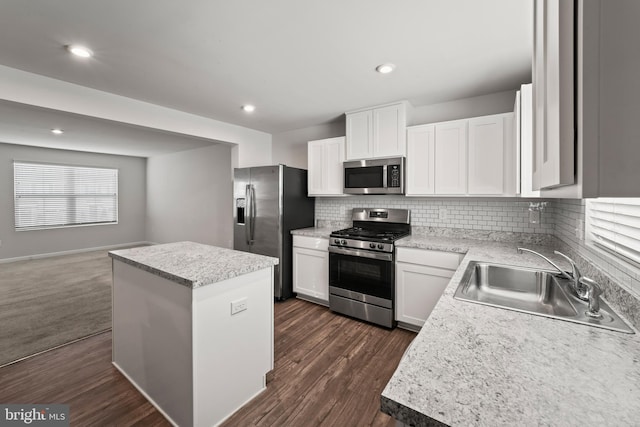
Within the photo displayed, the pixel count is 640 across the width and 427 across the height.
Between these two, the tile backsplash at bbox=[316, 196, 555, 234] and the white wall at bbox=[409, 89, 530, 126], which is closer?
the tile backsplash at bbox=[316, 196, 555, 234]

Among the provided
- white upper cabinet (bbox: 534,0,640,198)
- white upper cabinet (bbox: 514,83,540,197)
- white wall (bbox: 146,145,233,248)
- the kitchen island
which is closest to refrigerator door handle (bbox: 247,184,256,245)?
white wall (bbox: 146,145,233,248)

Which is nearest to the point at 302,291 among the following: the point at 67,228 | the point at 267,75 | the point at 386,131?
the point at 386,131

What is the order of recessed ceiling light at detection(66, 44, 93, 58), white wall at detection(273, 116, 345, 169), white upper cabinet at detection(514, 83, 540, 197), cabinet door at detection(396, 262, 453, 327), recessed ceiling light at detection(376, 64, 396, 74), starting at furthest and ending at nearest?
white wall at detection(273, 116, 345, 169)
cabinet door at detection(396, 262, 453, 327)
recessed ceiling light at detection(376, 64, 396, 74)
recessed ceiling light at detection(66, 44, 93, 58)
white upper cabinet at detection(514, 83, 540, 197)

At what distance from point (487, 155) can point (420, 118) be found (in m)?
1.00

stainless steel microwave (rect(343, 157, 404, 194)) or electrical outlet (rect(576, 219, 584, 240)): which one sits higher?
stainless steel microwave (rect(343, 157, 404, 194))

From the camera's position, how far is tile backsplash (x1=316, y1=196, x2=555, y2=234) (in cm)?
274

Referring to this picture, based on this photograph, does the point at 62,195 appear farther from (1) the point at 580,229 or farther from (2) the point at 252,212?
(1) the point at 580,229

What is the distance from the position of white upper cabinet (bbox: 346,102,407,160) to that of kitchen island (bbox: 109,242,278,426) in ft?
6.49

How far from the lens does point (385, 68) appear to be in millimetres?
2350

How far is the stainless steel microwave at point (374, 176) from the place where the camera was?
3.08m

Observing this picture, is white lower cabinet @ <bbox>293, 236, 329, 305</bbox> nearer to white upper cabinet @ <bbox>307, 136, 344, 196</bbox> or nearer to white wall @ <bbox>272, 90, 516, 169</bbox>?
white upper cabinet @ <bbox>307, 136, 344, 196</bbox>

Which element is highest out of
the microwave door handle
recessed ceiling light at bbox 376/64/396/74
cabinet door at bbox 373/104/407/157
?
recessed ceiling light at bbox 376/64/396/74

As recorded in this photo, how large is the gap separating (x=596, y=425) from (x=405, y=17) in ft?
6.58

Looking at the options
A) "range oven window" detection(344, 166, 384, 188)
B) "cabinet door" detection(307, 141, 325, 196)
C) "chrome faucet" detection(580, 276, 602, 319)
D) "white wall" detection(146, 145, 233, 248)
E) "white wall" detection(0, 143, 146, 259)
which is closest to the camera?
"chrome faucet" detection(580, 276, 602, 319)
